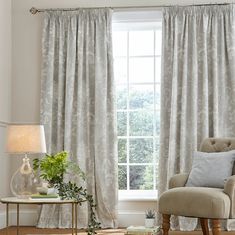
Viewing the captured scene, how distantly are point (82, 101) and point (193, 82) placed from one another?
1.28 m

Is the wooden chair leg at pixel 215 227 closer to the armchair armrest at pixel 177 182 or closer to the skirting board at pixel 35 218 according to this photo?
the armchair armrest at pixel 177 182

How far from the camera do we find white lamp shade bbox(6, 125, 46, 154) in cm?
468

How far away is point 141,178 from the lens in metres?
6.48

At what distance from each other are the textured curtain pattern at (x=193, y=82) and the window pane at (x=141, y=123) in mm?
440

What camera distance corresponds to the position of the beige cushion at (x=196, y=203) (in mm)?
4348

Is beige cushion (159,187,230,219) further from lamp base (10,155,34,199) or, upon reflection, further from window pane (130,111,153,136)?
window pane (130,111,153,136)

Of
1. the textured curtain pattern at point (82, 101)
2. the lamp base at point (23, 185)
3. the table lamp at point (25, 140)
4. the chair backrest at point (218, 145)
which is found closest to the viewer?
the lamp base at point (23, 185)

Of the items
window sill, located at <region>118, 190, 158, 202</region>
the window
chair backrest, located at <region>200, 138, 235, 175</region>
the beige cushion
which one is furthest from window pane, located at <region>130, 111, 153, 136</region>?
the beige cushion

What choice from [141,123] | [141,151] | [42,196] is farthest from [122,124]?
[42,196]

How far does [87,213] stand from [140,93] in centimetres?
156

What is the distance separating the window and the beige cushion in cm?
173

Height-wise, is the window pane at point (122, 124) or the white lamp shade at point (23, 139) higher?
the window pane at point (122, 124)

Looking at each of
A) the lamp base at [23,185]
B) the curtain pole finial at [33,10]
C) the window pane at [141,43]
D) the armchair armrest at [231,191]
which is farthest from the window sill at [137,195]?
the curtain pole finial at [33,10]

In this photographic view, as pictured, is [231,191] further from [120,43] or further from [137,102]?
[120,43]
